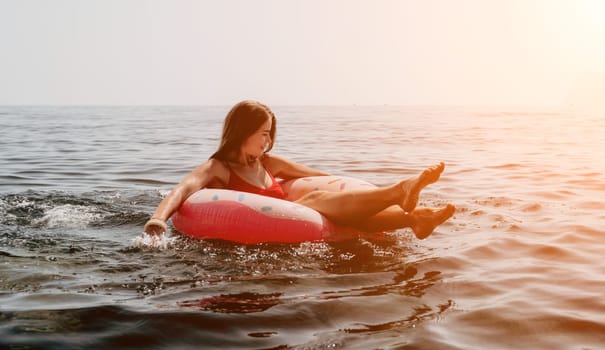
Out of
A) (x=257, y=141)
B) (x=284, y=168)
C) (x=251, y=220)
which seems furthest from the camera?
(x=284, y=168)

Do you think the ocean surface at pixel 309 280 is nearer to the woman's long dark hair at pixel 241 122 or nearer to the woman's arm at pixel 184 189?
the woman's arm at pixel 184 189

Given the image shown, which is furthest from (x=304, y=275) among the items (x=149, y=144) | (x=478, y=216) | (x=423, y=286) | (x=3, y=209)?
(x=149, y=144)

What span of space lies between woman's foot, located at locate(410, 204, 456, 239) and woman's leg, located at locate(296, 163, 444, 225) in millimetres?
299

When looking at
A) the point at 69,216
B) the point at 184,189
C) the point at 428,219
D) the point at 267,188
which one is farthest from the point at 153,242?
the point at 428,219

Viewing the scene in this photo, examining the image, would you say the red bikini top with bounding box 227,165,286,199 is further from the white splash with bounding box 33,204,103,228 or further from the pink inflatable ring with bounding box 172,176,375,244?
the white splash with bounding box 33,204,103,228

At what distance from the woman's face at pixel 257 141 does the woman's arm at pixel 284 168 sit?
51 cm

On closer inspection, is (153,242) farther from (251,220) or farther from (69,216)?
(69,216)

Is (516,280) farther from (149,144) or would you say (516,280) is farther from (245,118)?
(149,144)

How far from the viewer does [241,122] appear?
5.77 m

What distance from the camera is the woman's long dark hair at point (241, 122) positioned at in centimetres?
577

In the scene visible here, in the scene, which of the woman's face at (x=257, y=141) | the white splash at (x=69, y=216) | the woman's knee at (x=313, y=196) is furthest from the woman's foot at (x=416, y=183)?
the white splash at (x=69, y=216)

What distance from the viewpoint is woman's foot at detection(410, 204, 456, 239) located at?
5086 mm

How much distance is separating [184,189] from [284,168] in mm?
1192

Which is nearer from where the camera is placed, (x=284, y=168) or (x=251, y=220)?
(x=251, y=220)
